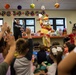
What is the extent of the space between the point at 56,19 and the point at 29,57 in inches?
282

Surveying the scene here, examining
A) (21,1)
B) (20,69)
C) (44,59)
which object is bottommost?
(44,59)

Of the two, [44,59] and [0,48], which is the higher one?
[0,48]

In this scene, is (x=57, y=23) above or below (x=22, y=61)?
above

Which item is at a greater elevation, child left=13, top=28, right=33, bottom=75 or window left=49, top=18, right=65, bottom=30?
window left=49, top=18, right=65, bottom=30

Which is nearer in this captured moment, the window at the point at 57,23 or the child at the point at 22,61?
the child at the point at 22,61

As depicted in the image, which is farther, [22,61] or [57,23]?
[57,23]

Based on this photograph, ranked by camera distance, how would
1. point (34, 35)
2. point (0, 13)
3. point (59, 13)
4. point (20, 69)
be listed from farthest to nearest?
point (59, 13) < point (0, 13) < point (34, 35) < point (20, 69)

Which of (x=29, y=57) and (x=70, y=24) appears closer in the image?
(x=29, y=57)

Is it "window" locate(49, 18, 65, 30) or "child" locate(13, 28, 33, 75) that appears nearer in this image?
"child" locate(13, 28, 33, 75)

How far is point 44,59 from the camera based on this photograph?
418 cm

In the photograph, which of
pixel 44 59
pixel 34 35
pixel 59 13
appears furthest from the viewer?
pixel 59 13

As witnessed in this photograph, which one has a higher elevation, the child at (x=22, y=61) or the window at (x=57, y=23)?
the window at (x=57, y=23)

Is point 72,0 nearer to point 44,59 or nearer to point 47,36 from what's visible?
point 47,36

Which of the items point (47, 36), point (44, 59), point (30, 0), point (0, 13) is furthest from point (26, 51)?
point (0, 13)
